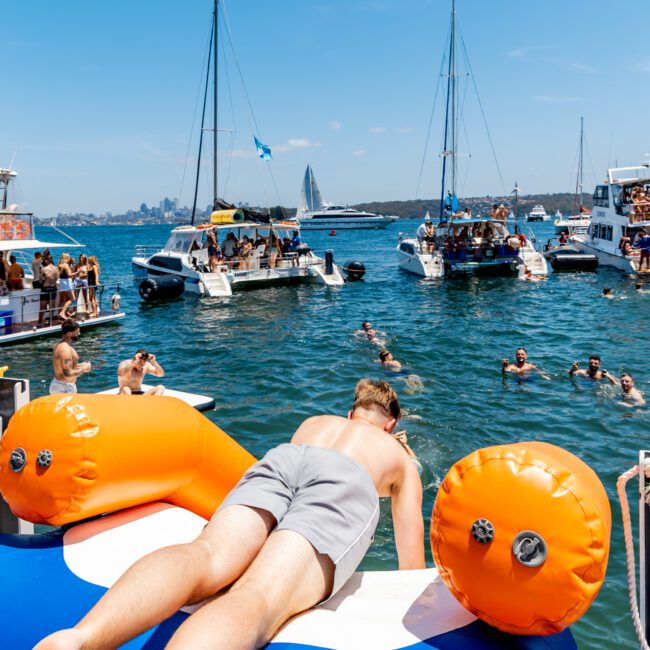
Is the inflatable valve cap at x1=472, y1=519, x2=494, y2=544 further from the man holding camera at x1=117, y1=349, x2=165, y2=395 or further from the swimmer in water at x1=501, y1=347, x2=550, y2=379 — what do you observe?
the swimmer in water at x1=501, y1=347, x2=550, y2=379

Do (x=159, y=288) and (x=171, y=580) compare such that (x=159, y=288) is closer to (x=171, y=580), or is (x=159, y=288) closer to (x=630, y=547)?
(x=171, y=580)

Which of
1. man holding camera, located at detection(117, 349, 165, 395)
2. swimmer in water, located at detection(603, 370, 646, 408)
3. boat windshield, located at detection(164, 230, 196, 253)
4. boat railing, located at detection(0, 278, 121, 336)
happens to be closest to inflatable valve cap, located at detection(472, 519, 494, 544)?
man holding camera, located at detection(117, 349, 165, 395)

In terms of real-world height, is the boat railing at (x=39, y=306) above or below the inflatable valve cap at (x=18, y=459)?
below

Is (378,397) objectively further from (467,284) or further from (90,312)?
(467,284)

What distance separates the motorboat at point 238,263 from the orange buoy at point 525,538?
2398cm

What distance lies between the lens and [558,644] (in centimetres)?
253

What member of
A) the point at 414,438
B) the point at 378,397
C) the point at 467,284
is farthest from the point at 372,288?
the point at 378,397

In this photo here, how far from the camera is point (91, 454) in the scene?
325 cm

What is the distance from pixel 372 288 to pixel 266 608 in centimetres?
2850

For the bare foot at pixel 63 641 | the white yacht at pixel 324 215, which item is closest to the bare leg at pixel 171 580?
the bare foot at pixel 63 641

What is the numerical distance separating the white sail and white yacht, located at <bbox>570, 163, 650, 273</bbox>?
9130 centimetres

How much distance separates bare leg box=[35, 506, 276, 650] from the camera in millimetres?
2121

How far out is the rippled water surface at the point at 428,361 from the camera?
923 cm

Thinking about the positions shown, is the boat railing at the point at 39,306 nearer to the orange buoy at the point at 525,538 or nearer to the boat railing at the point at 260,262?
the boat railing at the point at 260,262
